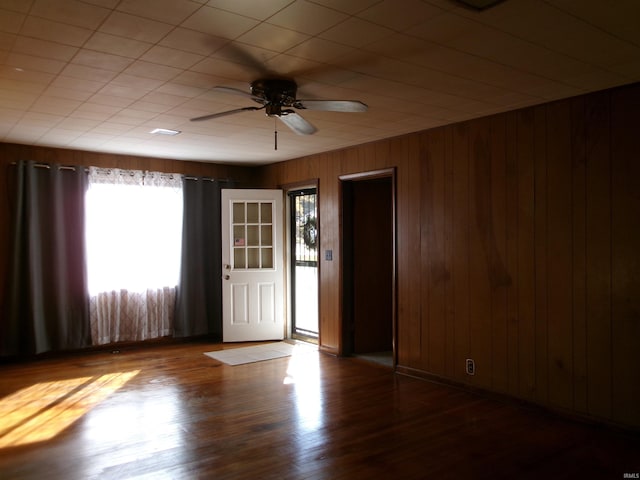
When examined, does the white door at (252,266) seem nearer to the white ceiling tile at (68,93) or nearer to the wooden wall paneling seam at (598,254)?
the white ceiling tile at (68,93)

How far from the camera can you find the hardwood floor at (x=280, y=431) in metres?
2.86

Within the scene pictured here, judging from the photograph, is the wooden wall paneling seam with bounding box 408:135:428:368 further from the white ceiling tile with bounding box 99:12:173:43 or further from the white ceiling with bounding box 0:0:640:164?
the white ceiling tile with bounding box 99:12:173:43

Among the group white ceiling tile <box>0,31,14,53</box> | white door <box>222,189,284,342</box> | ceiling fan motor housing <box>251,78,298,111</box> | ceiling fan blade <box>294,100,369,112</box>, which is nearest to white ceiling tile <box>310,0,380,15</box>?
ceiling fan blade <box>294,100,369,112</box>

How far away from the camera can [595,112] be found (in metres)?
3.41

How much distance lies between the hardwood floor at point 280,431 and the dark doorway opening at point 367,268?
845 millimetres

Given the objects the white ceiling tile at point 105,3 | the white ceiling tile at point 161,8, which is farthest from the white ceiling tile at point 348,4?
the white ceiling tile at point 105,3

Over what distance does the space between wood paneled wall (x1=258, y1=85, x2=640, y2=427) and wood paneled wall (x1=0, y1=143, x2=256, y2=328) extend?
273cm

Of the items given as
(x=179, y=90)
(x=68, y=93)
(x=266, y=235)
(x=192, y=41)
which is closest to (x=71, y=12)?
(x=192, y=41)

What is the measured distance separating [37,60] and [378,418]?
3.29 m

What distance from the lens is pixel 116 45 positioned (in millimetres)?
2545

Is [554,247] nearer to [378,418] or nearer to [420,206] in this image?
[420,206]

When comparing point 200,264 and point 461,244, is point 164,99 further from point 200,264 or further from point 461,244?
point 200,264

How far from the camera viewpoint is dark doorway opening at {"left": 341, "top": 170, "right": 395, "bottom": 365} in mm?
5664

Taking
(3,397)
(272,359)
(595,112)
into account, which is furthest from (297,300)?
(595,112)
